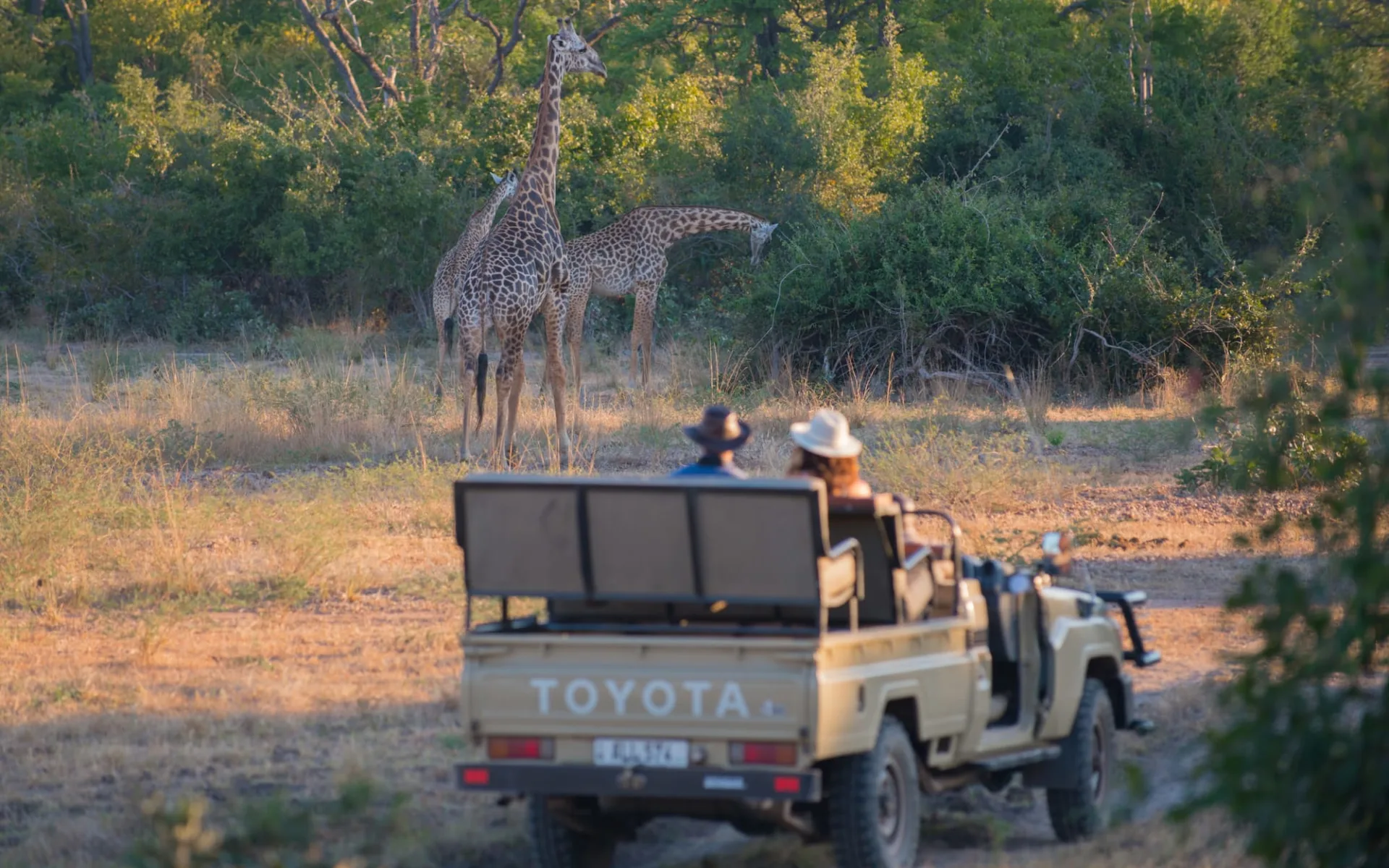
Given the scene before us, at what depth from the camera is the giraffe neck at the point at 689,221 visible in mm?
18297

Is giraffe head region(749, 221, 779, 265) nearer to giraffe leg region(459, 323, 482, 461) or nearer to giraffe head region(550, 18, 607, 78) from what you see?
giraffe head region(550, 18, 607, 78)

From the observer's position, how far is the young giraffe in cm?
1307

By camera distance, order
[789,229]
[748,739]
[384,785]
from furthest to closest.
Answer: [789,229] → [384,785] → [748,739]

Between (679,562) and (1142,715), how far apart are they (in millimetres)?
2984

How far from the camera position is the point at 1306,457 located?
10383mm

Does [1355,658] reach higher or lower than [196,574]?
higher

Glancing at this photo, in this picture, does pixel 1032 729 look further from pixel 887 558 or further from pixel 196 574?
pixel 196 574

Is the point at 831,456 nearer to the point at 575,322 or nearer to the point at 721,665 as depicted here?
the point at 721,665

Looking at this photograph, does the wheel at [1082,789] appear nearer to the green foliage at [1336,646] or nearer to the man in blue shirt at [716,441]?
the man in blue shirt at [716,441]

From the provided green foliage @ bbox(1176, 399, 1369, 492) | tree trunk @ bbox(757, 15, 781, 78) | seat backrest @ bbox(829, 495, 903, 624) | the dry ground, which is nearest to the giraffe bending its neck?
the dry ground

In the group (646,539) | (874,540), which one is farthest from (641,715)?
(874,540)

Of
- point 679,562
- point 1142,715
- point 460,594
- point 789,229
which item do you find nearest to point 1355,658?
point 679,562

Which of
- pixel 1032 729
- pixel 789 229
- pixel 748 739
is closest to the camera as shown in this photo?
pixel 748 739

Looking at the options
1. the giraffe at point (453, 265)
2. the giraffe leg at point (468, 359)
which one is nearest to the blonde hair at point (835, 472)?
the giraffe leg at point (468, 359)
